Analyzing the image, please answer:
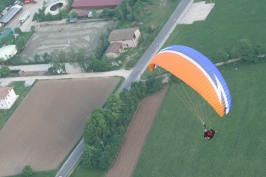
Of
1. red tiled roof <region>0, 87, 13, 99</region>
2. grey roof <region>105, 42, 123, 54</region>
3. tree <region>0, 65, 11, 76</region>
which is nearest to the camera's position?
red tiled roof <region>0, 87, 13, 99</region>

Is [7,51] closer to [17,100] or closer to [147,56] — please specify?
[17,100]

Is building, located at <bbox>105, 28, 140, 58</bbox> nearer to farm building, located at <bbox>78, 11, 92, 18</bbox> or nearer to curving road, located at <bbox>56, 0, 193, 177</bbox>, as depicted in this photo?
curving road, located at <bbox>56, 0, 193, 177</bbox>

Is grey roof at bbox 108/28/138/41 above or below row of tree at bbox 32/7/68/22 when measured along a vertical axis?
below

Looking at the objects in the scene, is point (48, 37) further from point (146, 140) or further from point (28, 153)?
point (146, 140)

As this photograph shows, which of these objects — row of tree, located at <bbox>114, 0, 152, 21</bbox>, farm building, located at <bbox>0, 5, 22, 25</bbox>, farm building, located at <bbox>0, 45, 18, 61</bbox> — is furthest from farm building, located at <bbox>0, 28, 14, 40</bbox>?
row of tree, located at <bbox>114, 0, 152, 21</bbox>

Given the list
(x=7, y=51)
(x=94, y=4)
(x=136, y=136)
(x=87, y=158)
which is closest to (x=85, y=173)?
(x=87, y=158)

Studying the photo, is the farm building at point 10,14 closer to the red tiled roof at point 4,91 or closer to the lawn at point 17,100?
the lawn at point 17,100

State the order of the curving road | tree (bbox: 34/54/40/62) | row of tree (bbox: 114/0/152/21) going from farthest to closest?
row of tree (bbox: 114/0/152/21), tree (bbox: 34/54/40/62), the curving road
